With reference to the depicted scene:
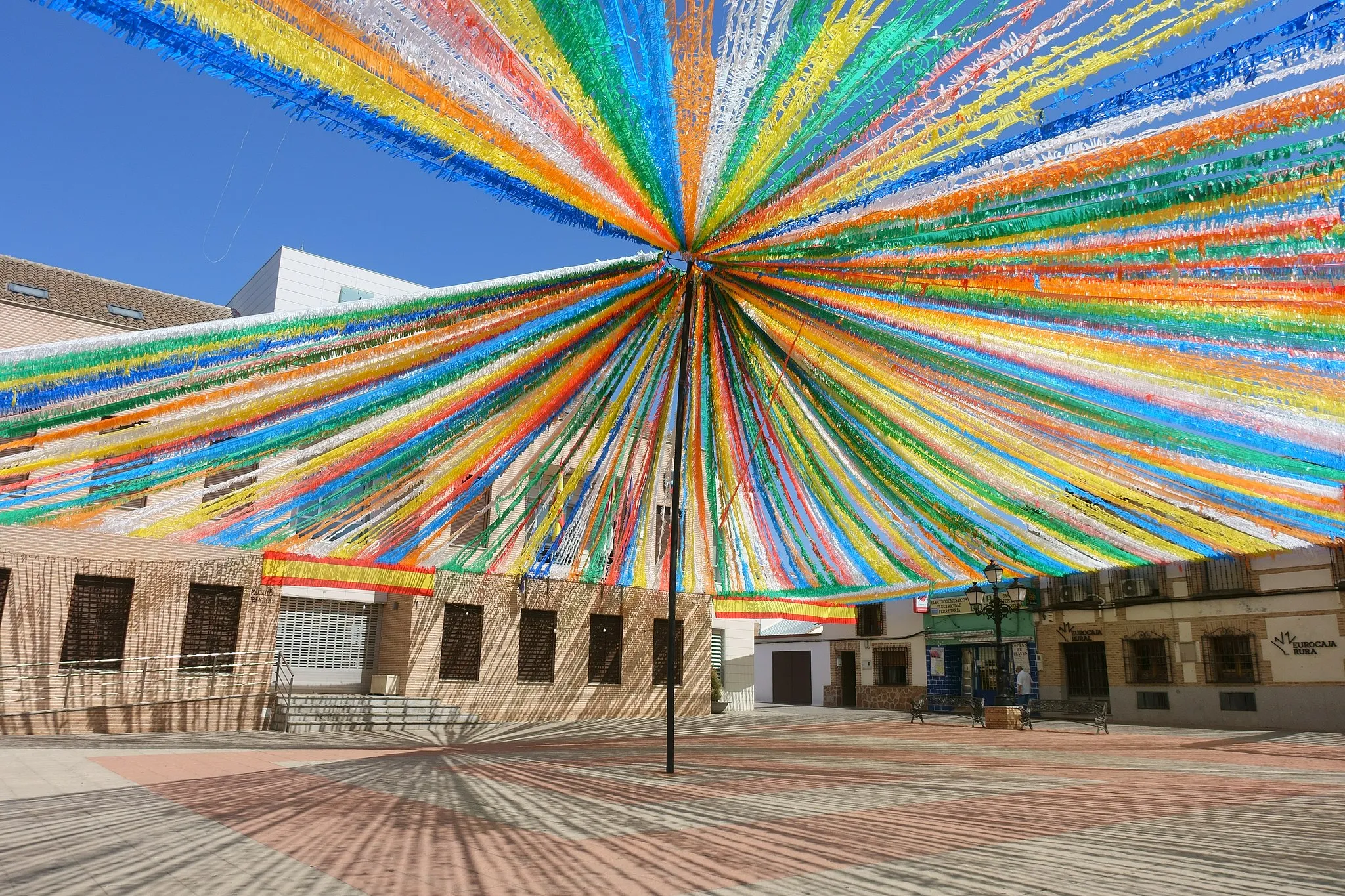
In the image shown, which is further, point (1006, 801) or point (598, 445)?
point (598, 445)

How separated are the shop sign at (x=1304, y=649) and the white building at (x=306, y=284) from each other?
828 inches

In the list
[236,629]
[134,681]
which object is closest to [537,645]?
[236,629]

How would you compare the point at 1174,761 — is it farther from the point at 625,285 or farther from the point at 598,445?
the point at 625,285

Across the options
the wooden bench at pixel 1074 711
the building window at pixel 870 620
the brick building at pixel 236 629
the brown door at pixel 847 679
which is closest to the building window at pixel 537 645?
the brick building at pixel 236 629

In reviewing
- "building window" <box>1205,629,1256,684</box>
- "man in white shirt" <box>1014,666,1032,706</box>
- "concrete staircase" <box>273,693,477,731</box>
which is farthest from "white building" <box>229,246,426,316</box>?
"building window" <box>1205,629,1256,684</box>

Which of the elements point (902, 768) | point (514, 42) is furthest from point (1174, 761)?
point (514, 42)

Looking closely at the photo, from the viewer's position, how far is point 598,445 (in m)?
8.73

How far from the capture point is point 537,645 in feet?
51.1

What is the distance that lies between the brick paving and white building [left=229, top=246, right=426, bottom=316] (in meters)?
11.8

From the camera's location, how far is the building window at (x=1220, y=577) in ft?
62.0

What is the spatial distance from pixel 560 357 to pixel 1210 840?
5173 mm

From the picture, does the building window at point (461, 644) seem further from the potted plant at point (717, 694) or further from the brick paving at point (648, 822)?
the potted plant at point (717, 694)

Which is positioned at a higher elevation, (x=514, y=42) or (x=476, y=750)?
(x=514, y=42)

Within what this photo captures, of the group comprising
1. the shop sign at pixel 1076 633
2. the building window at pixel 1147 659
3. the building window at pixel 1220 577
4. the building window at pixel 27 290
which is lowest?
the building window at pixel 1147 659
